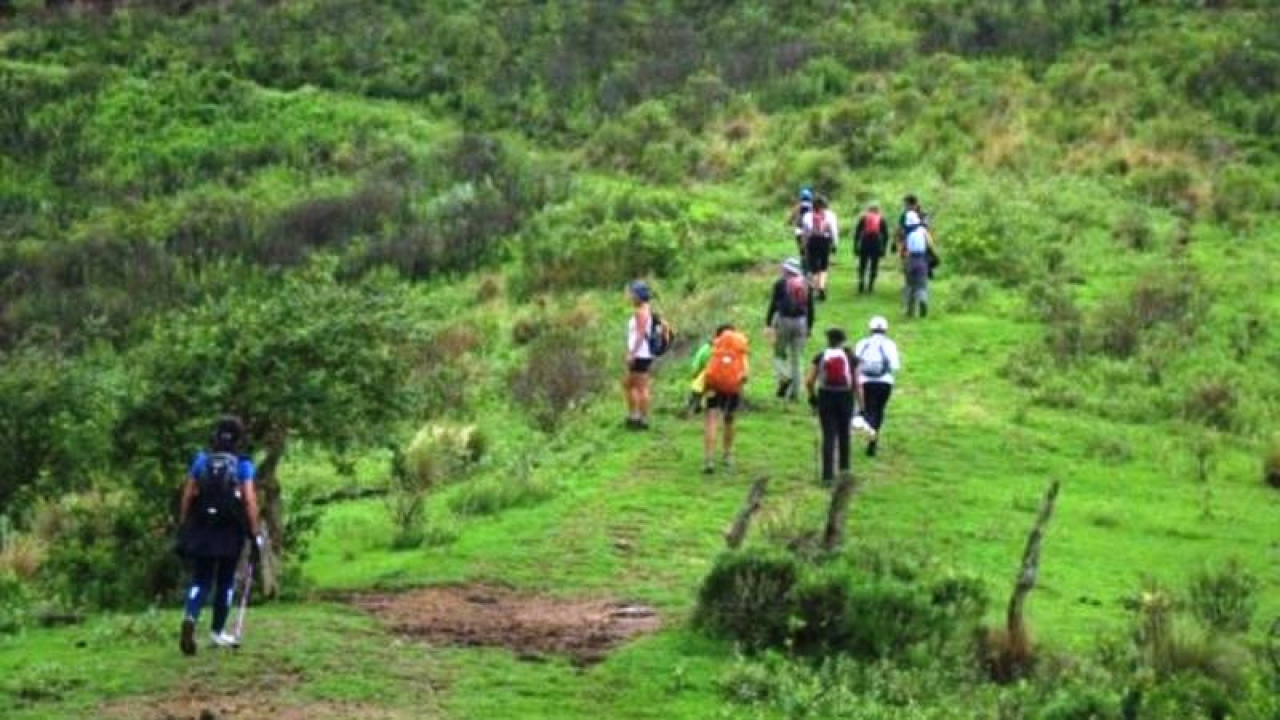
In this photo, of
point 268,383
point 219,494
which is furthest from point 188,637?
point 268,383

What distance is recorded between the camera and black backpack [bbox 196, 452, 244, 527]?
13.8 meters

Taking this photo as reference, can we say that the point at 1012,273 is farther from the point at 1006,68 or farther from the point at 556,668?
the point at 556,668

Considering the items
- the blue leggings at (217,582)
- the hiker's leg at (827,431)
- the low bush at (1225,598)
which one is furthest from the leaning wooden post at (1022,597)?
A: the blue leggings at (217,582)

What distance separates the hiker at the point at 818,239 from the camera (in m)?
29.5

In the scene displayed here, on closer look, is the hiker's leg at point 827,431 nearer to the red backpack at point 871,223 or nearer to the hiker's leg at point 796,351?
the hiker's leg at point 796,351

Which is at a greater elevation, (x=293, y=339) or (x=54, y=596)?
(x=293, y=339)

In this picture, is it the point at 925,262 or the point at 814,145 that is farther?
the point at 814,145

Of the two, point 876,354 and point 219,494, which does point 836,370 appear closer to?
point 876,354

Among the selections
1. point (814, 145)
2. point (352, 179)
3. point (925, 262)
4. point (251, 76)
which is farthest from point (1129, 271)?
point (251, 76)

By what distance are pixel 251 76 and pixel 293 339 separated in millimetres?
40933

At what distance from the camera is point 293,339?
16.4 meters

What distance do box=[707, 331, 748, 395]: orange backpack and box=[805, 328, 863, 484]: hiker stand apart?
74 centimetres

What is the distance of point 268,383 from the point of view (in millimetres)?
16312

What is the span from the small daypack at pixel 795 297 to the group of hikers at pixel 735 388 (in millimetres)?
11
